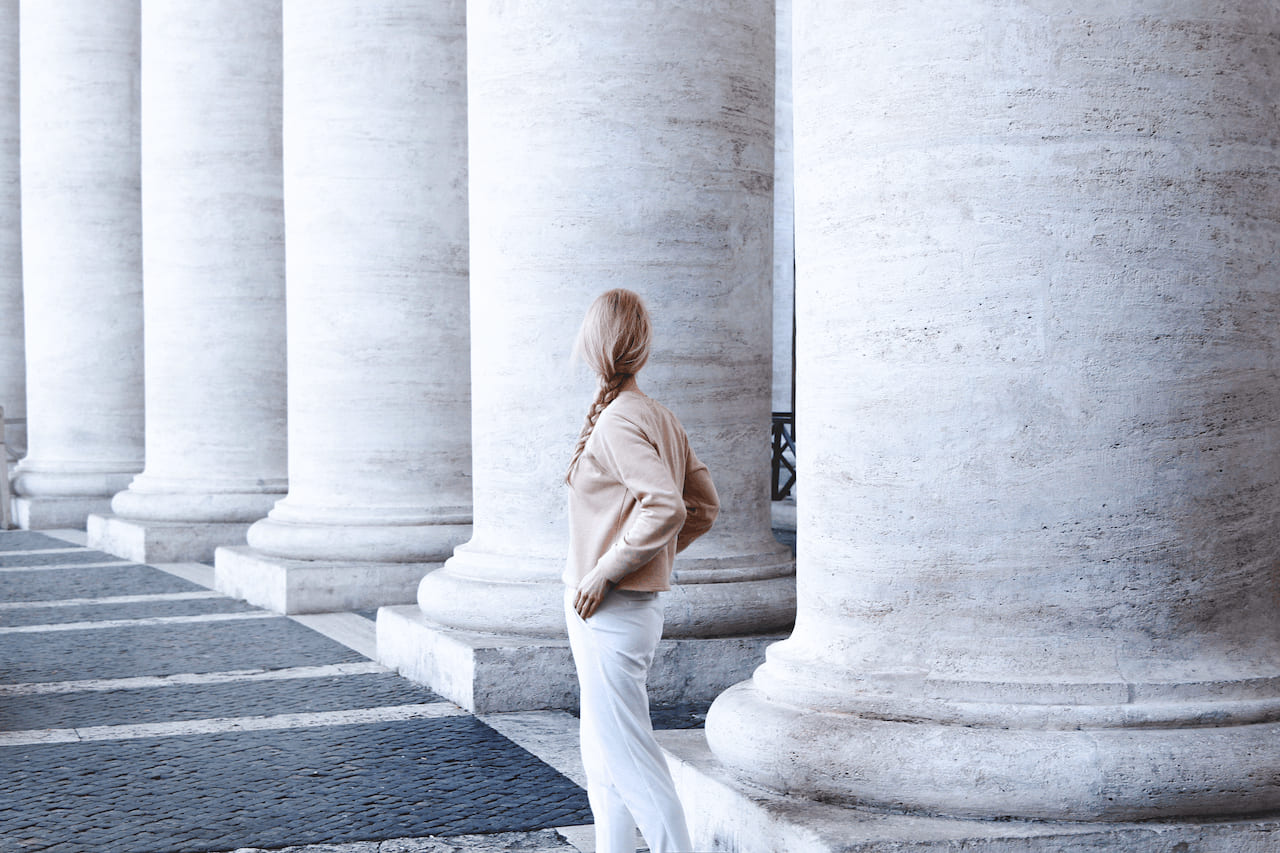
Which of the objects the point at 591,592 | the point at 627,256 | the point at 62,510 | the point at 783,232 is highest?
the point at 783,232

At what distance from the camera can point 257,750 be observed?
10.9m

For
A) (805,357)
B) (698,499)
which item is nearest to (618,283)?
(805,357)

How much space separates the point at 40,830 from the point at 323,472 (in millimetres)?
8881

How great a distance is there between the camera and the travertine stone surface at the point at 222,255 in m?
22.8

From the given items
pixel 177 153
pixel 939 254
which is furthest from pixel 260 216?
pixel 939 254

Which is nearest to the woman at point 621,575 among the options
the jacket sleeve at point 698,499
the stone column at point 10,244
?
the jacket sleeve at point 698,499

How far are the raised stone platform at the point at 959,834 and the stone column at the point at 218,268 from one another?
16989 mm

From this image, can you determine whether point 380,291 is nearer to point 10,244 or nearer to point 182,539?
point 182,539

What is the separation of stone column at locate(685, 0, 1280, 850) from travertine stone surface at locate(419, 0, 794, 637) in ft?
16.6

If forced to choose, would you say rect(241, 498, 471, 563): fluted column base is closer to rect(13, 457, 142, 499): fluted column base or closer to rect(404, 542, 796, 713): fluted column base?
rect(404, 542, 796, 713): fluted column base

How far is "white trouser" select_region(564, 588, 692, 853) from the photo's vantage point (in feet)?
22.3

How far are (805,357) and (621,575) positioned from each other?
66.9 inches

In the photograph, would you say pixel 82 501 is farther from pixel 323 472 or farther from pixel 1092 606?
pixel 1092 606

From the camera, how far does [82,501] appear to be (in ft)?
97.2
